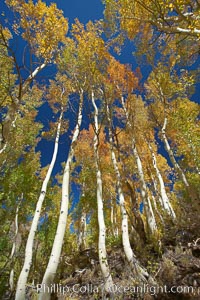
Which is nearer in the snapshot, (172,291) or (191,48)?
(172,291)

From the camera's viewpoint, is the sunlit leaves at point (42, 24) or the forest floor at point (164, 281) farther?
the sunlit leaves at point (42, 24)

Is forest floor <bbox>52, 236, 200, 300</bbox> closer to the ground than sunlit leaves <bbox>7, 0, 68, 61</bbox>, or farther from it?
closer to the ground

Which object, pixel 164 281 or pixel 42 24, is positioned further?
pixel 42 24

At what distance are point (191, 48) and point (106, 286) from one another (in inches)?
326

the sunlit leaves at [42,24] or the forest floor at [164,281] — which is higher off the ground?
the sunlit leaves at [42,24]

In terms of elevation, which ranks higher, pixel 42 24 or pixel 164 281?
pixel 42 24

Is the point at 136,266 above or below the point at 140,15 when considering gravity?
below

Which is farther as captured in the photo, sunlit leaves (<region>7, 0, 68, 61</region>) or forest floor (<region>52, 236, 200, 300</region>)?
sunlit leaves (<region>7, 0, 68, 61</region>)

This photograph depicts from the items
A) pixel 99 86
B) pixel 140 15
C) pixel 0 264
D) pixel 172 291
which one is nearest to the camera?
pixel 172 291

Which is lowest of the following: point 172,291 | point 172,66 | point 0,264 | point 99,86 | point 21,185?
point 172,291

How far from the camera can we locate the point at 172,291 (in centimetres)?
384

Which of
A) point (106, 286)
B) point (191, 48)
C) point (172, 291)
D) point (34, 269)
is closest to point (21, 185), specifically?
point (34, 269)

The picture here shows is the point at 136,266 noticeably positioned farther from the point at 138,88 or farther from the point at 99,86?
the point at 138,88

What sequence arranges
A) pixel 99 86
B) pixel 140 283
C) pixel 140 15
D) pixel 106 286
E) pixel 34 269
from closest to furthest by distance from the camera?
pixel 140 283
pixel 106 286
pixel 140 15
pixel 34 269
pixel 99 86
